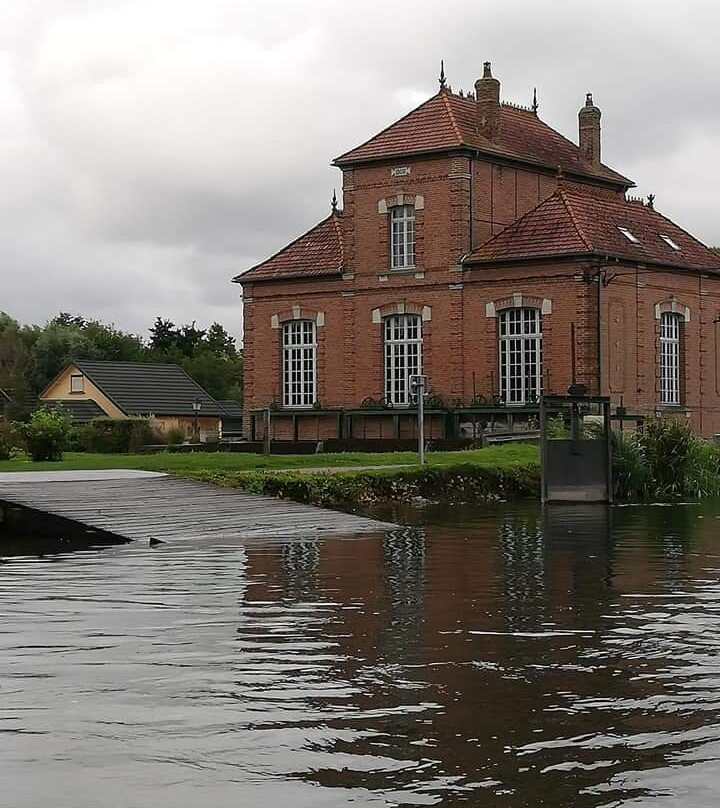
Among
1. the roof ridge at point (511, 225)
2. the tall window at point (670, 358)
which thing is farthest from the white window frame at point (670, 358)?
the roof ridge at point (511, 225)

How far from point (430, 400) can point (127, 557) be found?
1165 inches

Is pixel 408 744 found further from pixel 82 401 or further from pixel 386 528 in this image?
pixel 82 401

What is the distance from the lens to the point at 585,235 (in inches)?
1823

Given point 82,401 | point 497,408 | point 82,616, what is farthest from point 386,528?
point 82,401

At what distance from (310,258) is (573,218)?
10287 mm

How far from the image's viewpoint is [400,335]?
50.0 meters

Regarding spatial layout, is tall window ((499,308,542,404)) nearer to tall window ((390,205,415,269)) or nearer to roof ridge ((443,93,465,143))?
tall window ((390,205,415,269))

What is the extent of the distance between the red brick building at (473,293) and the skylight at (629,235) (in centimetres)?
8

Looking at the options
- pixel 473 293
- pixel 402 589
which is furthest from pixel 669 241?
pixel 402 589

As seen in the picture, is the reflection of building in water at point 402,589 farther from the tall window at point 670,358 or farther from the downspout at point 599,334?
the tall window at point 670,358

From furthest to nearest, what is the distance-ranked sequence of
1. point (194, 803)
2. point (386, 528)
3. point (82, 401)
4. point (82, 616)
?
point (82, 401) → point (386, 528) → point (82, 616) → point (194, 803)

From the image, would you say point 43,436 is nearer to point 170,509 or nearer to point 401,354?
point 170,509

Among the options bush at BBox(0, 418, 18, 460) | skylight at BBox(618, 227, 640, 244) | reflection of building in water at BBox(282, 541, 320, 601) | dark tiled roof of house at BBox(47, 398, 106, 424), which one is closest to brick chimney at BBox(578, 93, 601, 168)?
skylight at BBox(618, 227, 640, 244)

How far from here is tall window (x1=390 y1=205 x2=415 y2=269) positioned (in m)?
49.7
